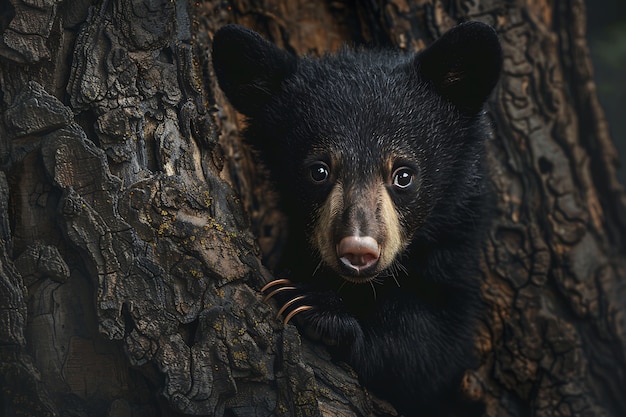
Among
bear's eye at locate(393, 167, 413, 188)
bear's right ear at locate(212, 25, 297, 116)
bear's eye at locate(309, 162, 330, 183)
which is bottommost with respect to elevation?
bear's eye at locate(309, 162, 330, 183)

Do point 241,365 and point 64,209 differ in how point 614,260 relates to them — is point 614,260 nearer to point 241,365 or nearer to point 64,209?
point 241,365

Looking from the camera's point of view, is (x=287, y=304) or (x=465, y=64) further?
(x=465, y=64)

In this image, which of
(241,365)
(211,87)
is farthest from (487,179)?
(241,365)

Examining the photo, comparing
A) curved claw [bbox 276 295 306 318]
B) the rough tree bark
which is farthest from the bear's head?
the rough tree bark

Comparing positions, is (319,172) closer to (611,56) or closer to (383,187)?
(383,187)

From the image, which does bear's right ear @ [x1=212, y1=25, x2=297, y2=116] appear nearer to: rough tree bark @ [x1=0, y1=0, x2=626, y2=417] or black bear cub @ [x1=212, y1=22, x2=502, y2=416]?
black bear cub @ [x1=212, y1=22, x2=502, y2=416]

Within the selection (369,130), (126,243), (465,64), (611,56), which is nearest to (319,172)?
(369,130)

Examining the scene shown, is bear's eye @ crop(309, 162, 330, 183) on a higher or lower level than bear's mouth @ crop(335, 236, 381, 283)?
higher

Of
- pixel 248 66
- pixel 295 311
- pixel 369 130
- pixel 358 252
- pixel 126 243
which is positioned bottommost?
pixel 295 311
